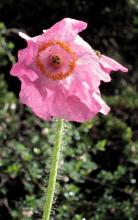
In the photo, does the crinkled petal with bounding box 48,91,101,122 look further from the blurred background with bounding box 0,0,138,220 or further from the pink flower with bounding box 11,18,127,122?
the blurred background with bounding box 0,0,138,220

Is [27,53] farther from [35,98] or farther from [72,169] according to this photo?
[72,169]

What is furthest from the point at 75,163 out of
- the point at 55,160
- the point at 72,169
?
the point at 55,160

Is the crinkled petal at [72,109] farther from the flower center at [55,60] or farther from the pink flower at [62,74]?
the flower center at [55,60]

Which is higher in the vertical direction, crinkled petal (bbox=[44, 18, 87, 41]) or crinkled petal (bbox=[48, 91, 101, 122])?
crinkled petal (bbox=[44, 18, 87, 41])

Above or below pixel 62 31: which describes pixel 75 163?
below

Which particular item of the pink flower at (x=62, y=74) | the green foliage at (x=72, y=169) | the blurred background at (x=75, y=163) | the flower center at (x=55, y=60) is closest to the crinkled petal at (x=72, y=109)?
the pink flower at (x=62, y=74)

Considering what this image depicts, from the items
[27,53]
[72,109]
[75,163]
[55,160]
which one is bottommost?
[75,163]

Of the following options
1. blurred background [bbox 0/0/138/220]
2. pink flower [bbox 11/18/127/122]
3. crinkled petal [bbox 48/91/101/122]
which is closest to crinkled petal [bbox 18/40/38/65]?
pink flower [bbox 11/18/127/122]

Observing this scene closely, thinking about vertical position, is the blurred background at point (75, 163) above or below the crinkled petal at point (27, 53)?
below

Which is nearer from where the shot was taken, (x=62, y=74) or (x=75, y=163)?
(x=62, y=74)

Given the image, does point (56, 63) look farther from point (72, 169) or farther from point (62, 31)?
point (72, 169)
